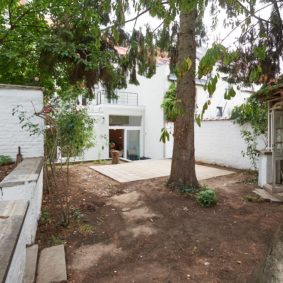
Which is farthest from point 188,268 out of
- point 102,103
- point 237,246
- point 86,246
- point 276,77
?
point 102,103

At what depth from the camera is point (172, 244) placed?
13.7 ft

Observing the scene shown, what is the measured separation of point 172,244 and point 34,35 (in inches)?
272

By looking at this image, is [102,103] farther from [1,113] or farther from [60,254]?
[60,254]

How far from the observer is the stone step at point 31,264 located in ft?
10.2

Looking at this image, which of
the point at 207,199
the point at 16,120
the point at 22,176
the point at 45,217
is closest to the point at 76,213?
the point at 45,217

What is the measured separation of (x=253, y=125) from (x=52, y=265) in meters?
8.20

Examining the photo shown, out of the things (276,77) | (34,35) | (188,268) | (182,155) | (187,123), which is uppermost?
(34,35)

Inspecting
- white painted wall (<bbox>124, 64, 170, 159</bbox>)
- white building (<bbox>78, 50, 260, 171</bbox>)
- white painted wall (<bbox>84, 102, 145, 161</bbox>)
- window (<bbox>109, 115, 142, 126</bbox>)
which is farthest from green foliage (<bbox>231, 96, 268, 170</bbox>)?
window (<bbox>109, 115, 142, 126</bbox>)

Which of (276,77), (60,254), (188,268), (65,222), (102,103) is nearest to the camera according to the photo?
(188,268)

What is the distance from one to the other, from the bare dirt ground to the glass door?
983 centimetres

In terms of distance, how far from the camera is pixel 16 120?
609 centimetres

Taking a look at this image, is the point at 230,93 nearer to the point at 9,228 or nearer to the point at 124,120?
the point at 9,228

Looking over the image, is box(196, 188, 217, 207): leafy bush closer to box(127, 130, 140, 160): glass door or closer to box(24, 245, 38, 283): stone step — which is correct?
box(24, 245, 38, 283): stone step

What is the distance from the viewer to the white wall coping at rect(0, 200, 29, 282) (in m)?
1.56
